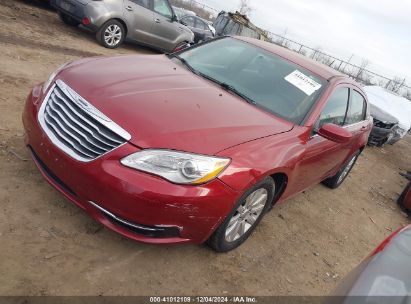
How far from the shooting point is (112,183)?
2600mm

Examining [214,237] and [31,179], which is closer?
[214,237]

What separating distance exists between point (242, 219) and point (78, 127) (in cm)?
152

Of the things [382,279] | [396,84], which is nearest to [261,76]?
[382,279]

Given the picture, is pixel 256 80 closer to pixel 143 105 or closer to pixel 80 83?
pixel 143 105

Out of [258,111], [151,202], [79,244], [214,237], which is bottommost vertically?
[79,244]

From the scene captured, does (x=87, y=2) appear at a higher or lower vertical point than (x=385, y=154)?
higher

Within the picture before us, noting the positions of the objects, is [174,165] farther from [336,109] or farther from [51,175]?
[336,109]

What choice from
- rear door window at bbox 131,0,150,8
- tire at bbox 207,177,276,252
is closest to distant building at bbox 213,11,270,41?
rear door window at bbox 131,0,150,8

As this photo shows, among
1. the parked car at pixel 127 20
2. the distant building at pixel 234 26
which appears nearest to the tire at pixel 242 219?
the parked car at pixel 127 20

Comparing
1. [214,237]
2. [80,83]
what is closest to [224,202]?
[214,237]

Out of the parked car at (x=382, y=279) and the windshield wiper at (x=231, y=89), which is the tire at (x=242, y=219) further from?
the parked car at (x=382, y=279)

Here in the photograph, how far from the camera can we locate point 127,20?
9.84 meters

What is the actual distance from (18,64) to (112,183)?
15.8 ft

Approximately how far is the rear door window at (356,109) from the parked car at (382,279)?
2.80 m
